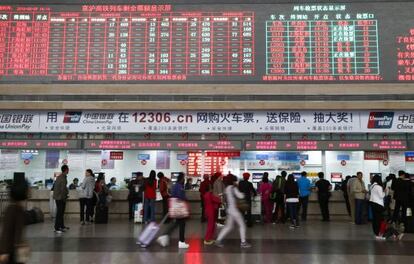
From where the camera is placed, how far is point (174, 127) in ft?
40.9

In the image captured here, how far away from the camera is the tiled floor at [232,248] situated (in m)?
6.75

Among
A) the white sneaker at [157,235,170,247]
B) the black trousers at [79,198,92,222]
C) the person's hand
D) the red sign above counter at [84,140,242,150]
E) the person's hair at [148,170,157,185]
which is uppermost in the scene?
the red sign above counter at [84,140,242,150]

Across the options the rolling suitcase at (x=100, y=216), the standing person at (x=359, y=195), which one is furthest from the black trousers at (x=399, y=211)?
the rolling suitcase at (x=100, y=216)

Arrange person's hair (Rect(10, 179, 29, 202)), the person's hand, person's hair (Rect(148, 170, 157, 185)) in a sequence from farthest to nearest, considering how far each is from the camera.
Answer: person's hair (Rect(148, 170, 157, 185)) < person's hair (Rect(10, 179, 29, 202)) < the person's hand

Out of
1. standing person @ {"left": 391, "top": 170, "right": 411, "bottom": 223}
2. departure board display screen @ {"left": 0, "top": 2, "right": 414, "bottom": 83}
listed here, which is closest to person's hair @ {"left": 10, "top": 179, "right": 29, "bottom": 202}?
departure board display screen @ {"left": 0, "top": 2, "right": 414, "bottom": 83}

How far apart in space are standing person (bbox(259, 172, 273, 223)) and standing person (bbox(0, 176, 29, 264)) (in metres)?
9.15

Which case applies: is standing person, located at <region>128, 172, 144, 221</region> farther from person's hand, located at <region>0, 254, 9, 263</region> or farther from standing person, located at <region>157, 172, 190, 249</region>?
person's hand, located at <region>0, 254, 9, 263</region>

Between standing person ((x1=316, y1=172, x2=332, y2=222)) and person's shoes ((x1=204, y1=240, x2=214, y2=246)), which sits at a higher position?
standing person ((x1=316, y1=172, x2=332, y2=222))

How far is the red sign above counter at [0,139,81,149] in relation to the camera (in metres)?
12.6

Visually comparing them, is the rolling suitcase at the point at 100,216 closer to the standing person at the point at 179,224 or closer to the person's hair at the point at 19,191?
the standing person at the point at 179,224

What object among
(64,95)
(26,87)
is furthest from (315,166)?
(26,87)

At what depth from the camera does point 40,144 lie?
12625mm

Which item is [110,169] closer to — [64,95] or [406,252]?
[64,95]

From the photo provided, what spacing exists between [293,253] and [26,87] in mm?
8840
